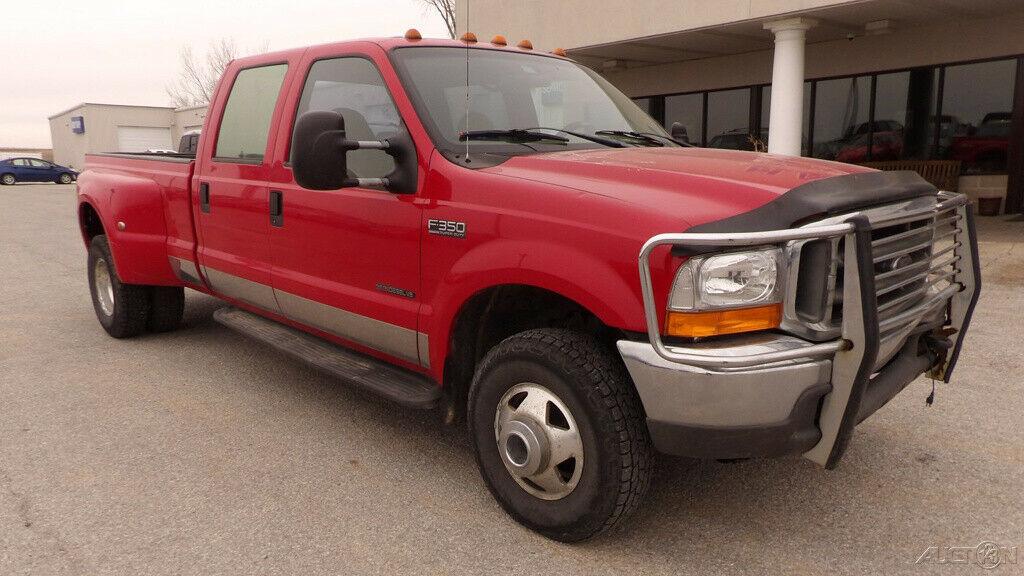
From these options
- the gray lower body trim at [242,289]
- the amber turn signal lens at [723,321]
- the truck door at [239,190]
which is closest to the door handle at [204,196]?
the truck door at [239,190]

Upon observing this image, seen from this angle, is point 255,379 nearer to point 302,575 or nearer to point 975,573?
point 302,575

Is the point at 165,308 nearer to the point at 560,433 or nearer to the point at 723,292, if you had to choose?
the point at 560,433

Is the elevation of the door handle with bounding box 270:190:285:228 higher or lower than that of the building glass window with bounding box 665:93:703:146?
lower

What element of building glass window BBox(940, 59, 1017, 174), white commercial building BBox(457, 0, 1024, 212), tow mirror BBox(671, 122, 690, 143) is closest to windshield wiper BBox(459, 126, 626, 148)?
tow mirror BBox(671, 122, 690, 143)

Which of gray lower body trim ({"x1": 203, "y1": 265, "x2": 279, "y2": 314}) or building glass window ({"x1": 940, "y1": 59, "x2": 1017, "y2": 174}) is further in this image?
building glass window ({"x1": 940, "y1": 59, "x2": 1017, "y2": 174})

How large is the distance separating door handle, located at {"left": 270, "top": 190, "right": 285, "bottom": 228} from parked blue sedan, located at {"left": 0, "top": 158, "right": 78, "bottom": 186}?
4006 centimetres

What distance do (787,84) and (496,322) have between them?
1089 cm

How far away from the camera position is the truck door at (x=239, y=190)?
4.20 m

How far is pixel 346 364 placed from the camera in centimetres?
372

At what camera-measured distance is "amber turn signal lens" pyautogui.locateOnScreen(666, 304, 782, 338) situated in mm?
2371

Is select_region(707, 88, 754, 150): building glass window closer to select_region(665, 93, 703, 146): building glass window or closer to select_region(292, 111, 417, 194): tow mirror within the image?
select_region(665, 93, 703, 146): building glass window

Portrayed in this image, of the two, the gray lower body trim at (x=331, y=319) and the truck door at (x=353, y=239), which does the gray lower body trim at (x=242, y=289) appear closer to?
the gray lower body trim at (x=331, y=319)

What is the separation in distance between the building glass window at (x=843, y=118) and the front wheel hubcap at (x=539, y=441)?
13886 millimetres

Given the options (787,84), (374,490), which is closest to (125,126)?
(787,84)
